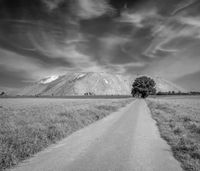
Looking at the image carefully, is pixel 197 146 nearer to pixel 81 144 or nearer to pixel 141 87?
pixel 81 144

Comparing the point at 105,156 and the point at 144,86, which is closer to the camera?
the point at 105,156

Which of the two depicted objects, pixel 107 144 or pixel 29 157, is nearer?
pixel 29 157

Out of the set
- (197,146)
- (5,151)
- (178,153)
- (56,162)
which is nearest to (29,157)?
(5,151)

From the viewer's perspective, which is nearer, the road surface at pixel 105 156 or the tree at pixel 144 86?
the road surface at pixel 105 156

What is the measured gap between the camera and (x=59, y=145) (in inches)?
338

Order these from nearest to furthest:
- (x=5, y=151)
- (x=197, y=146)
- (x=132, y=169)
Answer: (x=132, y=169)
(x=5, y=151)
(x=197, y=146)

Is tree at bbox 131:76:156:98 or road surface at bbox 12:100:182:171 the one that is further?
tree at bbox 131:76:156:98

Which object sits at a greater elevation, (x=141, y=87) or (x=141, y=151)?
(x=141, y=87)

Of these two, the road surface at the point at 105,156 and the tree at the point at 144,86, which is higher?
the tree at the point at 144,86

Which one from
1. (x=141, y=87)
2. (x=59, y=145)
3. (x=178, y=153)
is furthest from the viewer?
(x=141, y=87)

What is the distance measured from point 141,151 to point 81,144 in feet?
9.46

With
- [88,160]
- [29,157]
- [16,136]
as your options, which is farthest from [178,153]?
[16,136]

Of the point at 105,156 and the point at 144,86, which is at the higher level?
the point at 144,86

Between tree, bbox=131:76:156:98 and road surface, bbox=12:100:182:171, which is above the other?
tree, bbox=131:76:156:98
